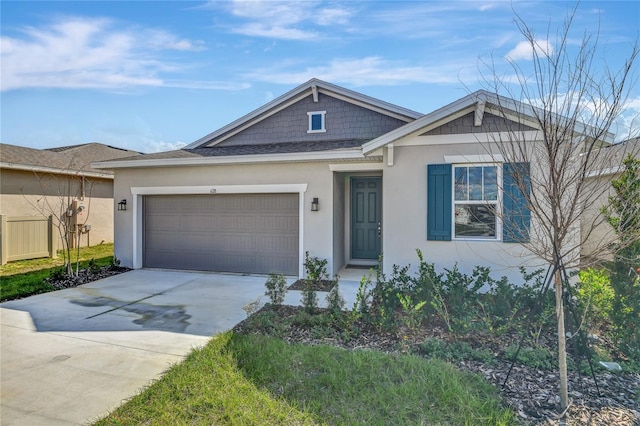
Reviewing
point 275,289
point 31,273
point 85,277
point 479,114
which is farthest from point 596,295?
point 31,273

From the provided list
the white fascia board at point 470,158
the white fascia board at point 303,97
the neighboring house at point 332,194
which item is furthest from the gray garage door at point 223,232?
the white fascia board at point 470,158

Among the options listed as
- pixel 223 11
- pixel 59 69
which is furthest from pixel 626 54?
pixel 59 69

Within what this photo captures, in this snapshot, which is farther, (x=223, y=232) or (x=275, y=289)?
(x=223, y=232)

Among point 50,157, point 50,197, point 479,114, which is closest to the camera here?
point 479,114

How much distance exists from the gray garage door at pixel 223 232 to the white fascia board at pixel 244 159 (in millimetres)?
940

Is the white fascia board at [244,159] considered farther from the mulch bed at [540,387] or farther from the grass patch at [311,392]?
the grass patch at [311,392]

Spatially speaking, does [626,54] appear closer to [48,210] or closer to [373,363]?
[373,363]

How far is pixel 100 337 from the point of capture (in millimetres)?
4578

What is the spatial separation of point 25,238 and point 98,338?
28.7ft

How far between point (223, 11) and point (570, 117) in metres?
7.36

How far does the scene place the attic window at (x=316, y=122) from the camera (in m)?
10.9

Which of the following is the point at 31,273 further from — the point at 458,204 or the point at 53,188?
the point at 458,204

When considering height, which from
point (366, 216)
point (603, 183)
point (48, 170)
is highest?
point (48, 170)

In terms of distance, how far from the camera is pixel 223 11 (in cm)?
758
